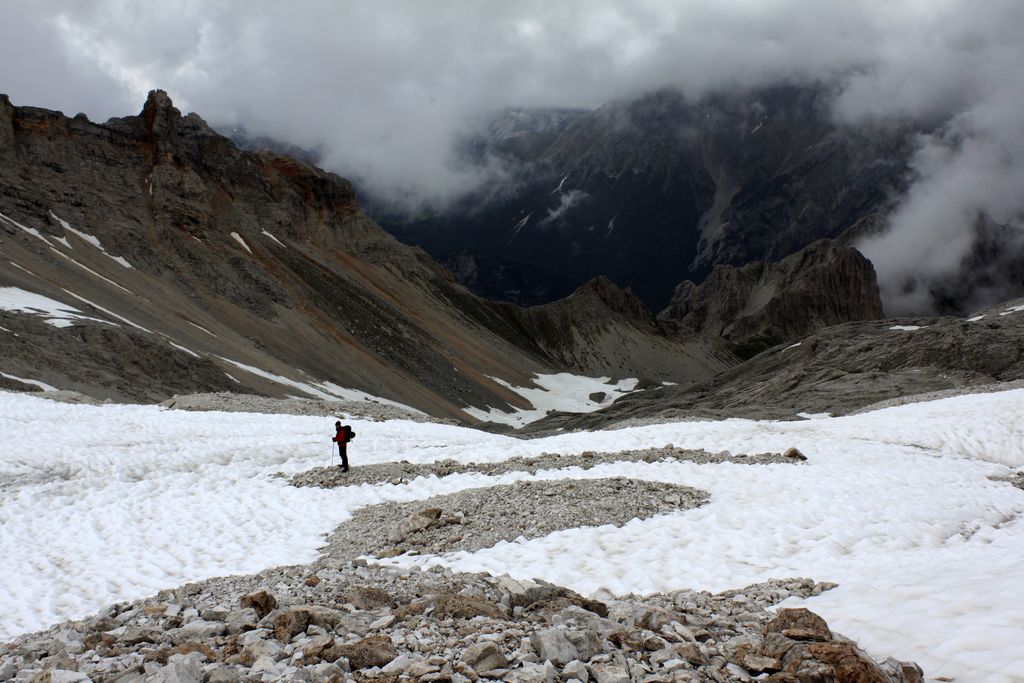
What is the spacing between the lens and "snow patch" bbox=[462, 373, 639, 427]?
98556 mm

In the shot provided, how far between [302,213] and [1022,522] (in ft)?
410

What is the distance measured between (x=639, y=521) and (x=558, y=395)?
368 feet

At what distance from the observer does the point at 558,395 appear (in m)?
125

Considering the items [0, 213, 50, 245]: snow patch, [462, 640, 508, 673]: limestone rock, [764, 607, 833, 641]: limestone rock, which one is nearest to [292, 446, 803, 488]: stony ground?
[764, 607, 833, 641]: limestone rock

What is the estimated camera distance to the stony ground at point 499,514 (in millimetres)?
12703

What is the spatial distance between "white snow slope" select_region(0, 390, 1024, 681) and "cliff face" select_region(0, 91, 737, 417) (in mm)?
24811

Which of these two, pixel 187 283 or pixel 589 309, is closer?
pixel 187 283

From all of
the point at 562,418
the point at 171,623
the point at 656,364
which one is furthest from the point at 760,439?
the point at 656,364

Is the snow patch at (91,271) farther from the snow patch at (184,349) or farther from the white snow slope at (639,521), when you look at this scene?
the white snow slope at (639,521)

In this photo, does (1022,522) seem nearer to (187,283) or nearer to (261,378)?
(261,378)

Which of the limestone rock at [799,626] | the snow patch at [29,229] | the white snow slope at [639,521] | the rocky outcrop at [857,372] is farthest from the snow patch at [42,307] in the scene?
the limestone rock at [799,626]

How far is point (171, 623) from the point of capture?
23.0ft

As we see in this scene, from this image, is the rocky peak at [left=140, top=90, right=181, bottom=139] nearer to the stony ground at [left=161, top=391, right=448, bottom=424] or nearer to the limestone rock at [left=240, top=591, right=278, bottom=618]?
the stony ground at [left=161, top=391, right=448, bottom=424]

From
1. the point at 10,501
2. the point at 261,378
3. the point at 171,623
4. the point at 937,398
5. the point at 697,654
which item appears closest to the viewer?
the point at 697,654
